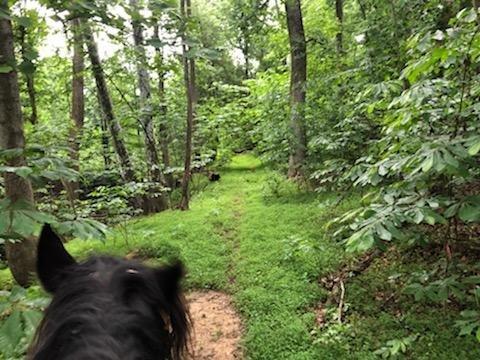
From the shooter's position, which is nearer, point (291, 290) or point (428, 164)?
point (428, 164)

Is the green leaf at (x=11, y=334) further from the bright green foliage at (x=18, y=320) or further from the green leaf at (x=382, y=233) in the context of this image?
the green leaf at (x=382, y=233)

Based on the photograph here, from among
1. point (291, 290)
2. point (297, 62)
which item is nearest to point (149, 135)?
point (297, 62)

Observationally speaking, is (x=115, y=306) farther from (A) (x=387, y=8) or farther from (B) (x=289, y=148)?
(B) (x=289, y=148)

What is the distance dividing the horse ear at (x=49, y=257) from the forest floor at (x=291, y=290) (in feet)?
2.52

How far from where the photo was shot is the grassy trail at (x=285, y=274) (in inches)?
154

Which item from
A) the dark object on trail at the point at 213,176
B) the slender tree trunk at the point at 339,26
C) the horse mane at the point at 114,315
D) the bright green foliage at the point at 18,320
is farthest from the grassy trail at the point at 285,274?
the dark object on trail at the point at 213,176

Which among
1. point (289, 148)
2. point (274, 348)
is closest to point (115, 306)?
point (274, 348)

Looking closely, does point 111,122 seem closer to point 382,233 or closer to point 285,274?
point 285,274

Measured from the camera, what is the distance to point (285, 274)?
5684 millimetres

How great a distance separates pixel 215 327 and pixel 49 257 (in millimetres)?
3752

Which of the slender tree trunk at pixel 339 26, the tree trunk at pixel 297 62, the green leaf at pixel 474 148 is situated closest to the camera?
the green leaf at pixel 474 148

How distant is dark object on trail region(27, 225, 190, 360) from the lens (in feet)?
3.28

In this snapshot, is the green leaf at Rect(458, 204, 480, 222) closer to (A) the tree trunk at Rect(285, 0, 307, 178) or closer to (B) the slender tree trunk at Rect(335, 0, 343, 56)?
(A) the tree trunk at Rect(285, 0, 307, 178)

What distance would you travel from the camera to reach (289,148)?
974 centimetres
